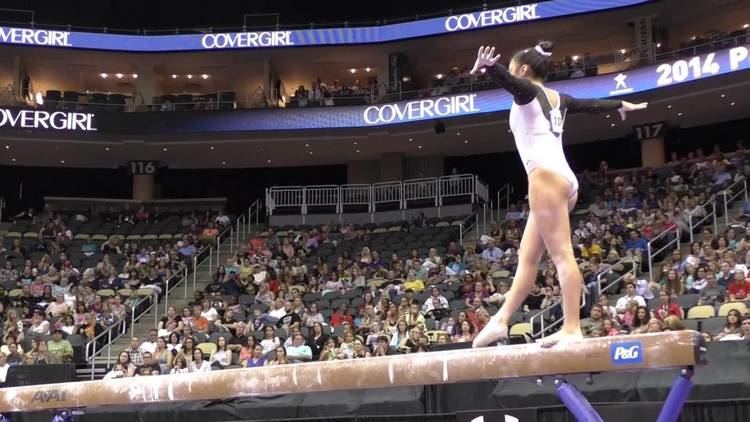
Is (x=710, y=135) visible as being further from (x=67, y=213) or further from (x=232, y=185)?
(x=67, y=213)

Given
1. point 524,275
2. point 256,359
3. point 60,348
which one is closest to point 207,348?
point 256,359

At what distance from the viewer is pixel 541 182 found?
442cm

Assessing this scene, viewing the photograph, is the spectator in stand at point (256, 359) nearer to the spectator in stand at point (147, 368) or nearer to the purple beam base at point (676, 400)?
the spectator in stand at point (147, 368)

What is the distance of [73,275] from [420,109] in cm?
865

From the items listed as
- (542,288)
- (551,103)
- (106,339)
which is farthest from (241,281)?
(551,103)

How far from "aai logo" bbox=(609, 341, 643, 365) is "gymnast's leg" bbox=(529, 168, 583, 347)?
0.21 m

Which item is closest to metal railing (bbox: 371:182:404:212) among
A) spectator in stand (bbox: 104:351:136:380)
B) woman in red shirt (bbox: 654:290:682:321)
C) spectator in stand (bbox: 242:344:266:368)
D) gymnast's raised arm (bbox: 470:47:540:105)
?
spectator in stand (bbox: 104:351:136:380)

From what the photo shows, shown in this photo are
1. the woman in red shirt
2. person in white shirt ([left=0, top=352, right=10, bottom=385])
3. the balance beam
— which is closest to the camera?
the balance beam

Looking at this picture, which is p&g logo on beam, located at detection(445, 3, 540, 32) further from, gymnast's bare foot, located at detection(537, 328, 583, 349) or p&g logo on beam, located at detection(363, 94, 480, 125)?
gymnast's bare foot, located at detection(537, 328, 583, 349)

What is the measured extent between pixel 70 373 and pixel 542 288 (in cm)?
683

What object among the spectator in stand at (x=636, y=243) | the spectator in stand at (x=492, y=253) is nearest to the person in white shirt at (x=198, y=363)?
the spectator in stand at (x=492, y=253)

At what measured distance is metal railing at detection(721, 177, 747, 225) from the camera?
49.6 feet

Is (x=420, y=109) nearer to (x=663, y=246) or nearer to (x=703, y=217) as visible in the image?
(x=703, y=217)

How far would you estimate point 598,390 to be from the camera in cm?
808
